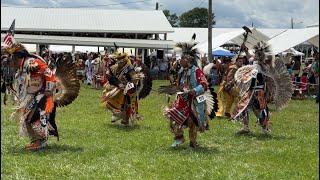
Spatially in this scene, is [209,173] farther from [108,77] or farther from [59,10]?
[59,10]

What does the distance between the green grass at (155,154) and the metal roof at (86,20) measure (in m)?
21.0

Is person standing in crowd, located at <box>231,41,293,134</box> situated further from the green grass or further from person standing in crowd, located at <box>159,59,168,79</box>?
person standing in crowd, located at <box>159,59,168,79</box>

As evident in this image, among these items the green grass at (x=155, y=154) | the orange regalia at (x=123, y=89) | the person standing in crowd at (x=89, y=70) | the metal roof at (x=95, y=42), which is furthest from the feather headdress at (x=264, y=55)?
the metal roof at (x=95, y=42)

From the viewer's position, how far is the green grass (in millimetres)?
5422

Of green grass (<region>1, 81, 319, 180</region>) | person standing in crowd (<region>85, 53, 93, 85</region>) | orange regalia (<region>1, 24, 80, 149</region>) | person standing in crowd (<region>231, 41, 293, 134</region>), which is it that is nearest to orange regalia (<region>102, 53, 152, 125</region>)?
green grass (<region>1, 81, 319, 180</region>)

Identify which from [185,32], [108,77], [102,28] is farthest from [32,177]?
[185,32]

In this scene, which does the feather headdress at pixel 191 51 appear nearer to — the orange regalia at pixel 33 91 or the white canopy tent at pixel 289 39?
the orange regalia at pixel 33 91

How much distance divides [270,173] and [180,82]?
2.04m

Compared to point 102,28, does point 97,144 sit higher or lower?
lower

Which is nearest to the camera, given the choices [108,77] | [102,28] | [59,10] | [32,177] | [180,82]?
[32,177]

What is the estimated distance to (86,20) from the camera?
32.8m

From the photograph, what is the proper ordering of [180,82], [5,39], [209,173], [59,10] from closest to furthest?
[209,173], [5,39], [180,82], [59,10]

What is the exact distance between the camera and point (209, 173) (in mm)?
5426

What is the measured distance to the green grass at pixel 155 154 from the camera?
213 inches
